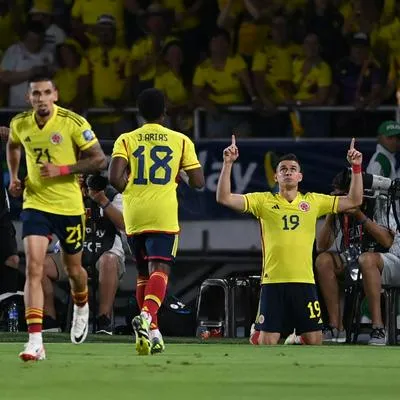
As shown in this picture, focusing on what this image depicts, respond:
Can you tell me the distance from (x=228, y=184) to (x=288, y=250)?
90 cm

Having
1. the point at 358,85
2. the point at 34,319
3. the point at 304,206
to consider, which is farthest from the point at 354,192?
the point at 358,85

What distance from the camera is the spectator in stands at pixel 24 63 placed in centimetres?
1948

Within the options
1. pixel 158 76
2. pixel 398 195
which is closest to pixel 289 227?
pixel 398 195

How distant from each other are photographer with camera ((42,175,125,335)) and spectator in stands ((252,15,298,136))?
2703 millimetres

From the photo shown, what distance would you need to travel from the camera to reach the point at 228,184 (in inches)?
537

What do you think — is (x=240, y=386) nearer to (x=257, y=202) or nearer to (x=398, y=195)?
(x=257, y=202)

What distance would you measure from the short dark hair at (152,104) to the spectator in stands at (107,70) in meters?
6.48

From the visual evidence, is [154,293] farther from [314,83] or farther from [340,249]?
[314,83]

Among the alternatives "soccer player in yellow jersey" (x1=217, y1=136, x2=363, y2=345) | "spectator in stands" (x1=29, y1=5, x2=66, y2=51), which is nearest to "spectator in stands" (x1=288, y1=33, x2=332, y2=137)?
"spectator in stands" (x1=29, y1=5, x2=66, y2=51)

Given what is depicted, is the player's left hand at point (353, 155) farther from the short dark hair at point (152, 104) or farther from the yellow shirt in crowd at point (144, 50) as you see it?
the yellow shirt in crowd at point (144, 50)

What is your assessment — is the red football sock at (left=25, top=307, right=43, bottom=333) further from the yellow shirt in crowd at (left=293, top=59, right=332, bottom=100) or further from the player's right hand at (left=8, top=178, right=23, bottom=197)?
the yellow shirt in crowd at (left=293, top=59, right=332, bottom=100)

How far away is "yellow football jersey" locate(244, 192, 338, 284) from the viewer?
14039 millimetres

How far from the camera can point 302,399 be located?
26.0 ft

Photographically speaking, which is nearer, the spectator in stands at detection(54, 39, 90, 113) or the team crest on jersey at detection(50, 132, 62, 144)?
the team crest on jersey at detection(50, 132, 62, 144)
